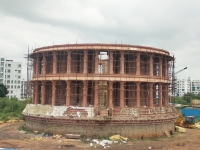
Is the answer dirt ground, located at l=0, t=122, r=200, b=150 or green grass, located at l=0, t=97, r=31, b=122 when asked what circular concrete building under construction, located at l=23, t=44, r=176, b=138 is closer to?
dirt ground, located at l=0, t=122, r=200, b=150

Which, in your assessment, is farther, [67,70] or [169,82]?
[169,82]

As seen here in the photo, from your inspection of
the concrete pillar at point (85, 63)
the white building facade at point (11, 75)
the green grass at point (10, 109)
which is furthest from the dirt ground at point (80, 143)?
the white building facade at point (11, 75)

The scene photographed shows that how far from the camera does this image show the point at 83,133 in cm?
2212

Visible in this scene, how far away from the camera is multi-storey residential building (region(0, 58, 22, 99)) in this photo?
3209 inches

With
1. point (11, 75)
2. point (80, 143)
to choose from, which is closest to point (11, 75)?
point (11, 75)

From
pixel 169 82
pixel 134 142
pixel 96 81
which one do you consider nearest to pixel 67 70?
pixel 96 81

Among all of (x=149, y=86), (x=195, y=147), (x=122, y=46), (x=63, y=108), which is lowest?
(x=195, y=147)

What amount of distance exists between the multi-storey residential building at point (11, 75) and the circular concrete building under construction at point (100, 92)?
194ft

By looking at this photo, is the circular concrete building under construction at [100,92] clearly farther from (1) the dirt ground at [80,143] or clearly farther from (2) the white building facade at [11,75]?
(2) the white building facade at [11,75]

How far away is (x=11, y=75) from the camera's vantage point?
272 feet

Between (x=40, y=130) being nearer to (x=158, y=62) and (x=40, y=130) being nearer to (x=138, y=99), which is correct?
(x=138, y=99)

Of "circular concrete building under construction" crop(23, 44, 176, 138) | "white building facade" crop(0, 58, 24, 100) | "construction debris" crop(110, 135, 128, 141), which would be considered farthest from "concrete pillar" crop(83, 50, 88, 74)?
"white building facade" crop(0, 58, 24, 100)

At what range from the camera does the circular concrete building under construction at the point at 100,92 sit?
73.5 ft

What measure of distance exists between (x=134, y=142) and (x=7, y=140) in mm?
11023
